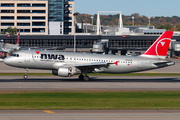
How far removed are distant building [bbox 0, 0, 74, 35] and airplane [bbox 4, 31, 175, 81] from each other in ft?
459

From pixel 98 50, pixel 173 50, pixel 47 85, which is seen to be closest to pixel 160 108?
pixel 47 85

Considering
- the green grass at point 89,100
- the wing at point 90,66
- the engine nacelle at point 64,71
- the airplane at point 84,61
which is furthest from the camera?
the airplane at point 84,61

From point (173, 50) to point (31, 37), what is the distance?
2928 inches

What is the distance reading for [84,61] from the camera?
4388 cm

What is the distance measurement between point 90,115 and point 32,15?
166592 mm

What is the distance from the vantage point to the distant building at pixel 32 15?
181000mm

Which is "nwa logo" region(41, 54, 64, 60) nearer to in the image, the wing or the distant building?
the wing

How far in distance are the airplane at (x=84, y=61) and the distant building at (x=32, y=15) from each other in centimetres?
13992

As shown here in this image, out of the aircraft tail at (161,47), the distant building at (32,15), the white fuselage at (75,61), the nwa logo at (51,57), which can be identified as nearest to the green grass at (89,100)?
the white fuselage at (75,61)

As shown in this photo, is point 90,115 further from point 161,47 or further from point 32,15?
point 32,15

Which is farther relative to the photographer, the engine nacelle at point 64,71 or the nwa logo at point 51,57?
the nwa logo at point 51,57

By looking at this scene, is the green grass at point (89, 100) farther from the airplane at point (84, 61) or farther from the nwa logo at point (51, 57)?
the nwa logo at point (51, 57)

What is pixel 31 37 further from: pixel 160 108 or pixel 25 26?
pixel 160 108

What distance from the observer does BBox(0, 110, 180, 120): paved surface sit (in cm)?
2086
